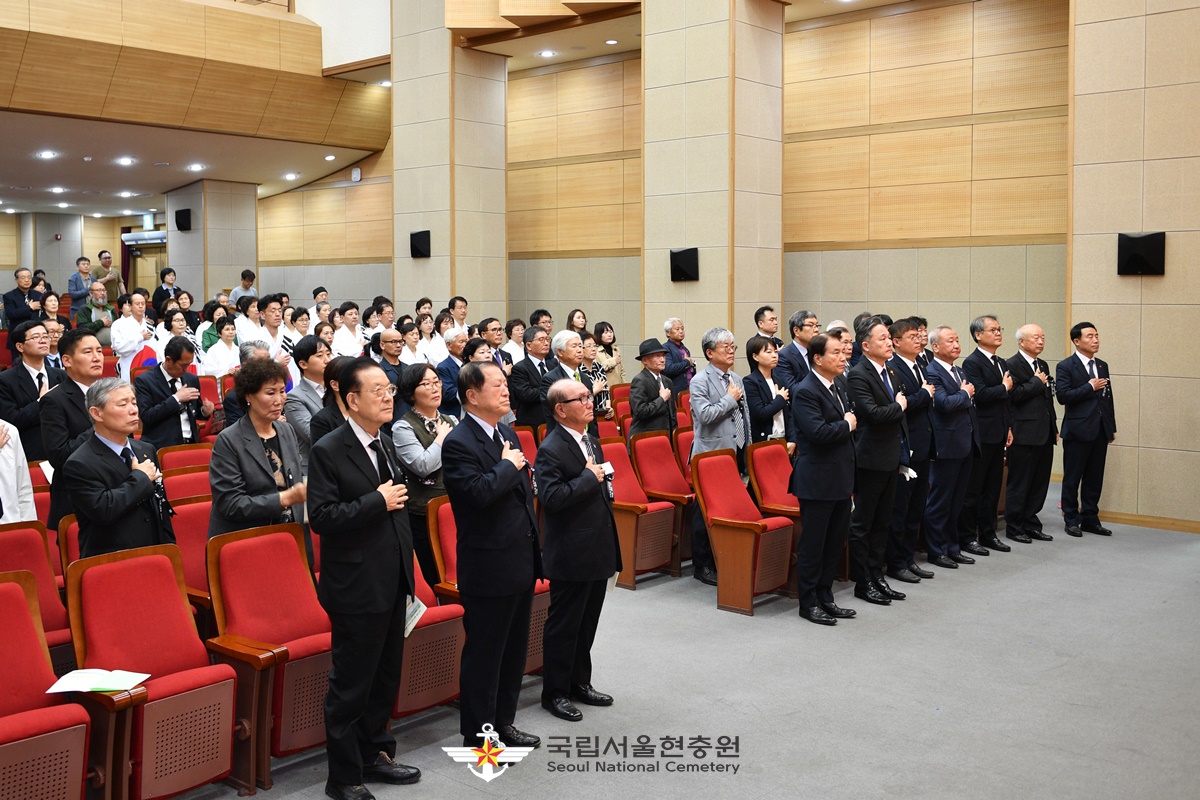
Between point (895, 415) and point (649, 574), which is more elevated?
point (895, 415)

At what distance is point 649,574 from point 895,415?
1.97 metres

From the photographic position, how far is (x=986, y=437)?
24.3 feet

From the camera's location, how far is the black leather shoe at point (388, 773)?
3713 millimetres

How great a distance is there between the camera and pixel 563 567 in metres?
4.16

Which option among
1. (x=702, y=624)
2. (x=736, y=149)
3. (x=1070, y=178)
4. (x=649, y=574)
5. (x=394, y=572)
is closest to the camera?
(x=394, y=572)

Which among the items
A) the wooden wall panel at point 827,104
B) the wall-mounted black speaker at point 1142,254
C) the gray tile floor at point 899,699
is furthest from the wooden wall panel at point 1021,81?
the gray tile floor at point 899,699

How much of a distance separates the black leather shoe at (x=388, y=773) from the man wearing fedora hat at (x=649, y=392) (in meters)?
3.71

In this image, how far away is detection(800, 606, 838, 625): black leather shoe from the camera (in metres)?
5.71

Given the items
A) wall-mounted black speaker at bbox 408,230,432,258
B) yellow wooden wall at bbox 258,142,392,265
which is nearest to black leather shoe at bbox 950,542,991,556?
wall-mounted black speaker at bbox 408,230,432,258

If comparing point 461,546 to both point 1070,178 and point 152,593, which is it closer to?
point 152,593

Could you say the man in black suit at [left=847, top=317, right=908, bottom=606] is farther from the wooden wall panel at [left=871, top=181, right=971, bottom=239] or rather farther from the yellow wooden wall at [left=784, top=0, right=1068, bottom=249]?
the wooden wall panel at [left=871, top=181, right=971, bottom=239]

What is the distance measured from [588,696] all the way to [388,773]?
3.48 ft

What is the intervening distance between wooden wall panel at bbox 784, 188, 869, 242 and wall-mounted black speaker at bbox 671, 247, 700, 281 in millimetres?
1719

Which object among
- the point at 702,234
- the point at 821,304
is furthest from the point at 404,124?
the point at 821,304
